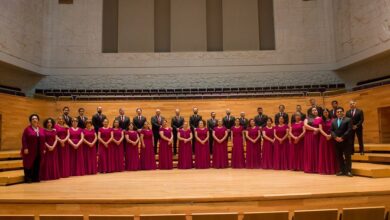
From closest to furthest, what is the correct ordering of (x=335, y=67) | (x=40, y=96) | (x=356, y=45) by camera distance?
(x=40, y=96) → (x=356, y=45) → (x=335, y=67)

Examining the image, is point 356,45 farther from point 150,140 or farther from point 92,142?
point 92,142

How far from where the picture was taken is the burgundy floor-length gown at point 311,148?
5.74 m

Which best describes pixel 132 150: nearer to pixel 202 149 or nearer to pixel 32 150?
pixel 202 149

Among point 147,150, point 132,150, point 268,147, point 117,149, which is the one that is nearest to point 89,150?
point 117,149

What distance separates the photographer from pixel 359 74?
11.3 meters

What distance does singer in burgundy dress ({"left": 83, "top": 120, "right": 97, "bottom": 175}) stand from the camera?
632 cm

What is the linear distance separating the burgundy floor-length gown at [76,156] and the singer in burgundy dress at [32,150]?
2.89 feet

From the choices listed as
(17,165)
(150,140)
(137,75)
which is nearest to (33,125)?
(17,165)

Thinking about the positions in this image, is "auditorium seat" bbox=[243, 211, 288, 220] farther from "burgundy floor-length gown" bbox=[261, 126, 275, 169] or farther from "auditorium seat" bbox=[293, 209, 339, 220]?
"burgundy floor-length gown" bbox=[261, 126, 275, 169]

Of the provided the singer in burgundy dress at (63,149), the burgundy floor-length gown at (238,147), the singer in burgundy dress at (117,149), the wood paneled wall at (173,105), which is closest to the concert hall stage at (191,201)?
the singer in burgundy dress at (63,149)

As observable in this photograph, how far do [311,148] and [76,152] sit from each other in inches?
172

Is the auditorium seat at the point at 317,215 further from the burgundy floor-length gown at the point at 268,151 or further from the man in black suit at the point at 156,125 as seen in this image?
the man in black suit at the point at 156,125

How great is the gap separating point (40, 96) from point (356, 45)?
10.3 metres

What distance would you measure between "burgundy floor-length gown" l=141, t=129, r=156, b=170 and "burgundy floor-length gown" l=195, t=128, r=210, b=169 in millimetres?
975
